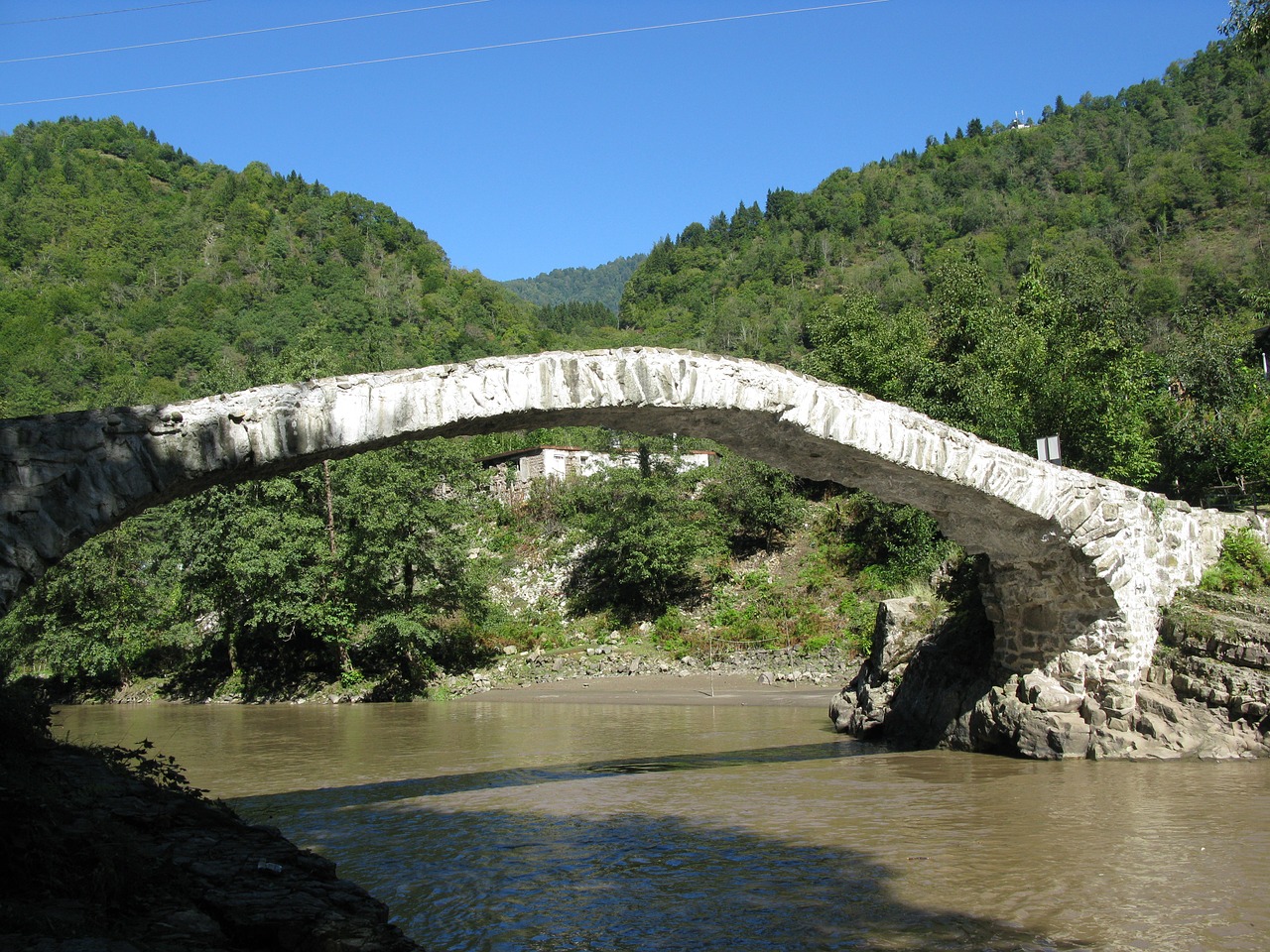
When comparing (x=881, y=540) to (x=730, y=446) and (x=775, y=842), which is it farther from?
(x=775, y=842)

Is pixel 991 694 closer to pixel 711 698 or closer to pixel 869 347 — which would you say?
pixel 711 698

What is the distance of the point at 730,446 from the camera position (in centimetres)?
856

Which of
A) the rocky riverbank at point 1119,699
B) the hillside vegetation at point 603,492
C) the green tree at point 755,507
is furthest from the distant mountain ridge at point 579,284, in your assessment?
the rocky riverbank at point 1119,699

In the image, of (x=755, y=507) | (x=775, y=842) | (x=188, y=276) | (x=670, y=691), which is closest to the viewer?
(x=775, y=842)

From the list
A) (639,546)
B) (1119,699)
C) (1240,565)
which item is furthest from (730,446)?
(639,546)

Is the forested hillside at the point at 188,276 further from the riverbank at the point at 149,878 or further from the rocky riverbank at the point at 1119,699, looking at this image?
the riverbank at the point at 149,878

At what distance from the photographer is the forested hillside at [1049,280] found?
73.0ft

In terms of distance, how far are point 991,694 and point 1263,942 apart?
19.4 feet

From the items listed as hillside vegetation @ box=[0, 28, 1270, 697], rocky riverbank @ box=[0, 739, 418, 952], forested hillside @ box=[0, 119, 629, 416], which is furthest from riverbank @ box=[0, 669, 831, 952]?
forested hillside @ box=[0, 119, 629, 416]

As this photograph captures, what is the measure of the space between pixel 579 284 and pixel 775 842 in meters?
167

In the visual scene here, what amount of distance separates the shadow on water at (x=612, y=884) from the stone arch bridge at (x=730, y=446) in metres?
2.80

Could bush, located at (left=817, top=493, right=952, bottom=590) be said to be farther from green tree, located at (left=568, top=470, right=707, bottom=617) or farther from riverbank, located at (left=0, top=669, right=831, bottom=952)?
riverbank, located at (left=0, top=669, right=831, bottom=952)

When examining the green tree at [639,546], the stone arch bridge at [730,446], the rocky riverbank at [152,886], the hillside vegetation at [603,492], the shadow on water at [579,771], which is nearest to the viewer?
the rocky riverbank at [152,886]

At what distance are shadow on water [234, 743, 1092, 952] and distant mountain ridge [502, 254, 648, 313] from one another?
147825 mm
